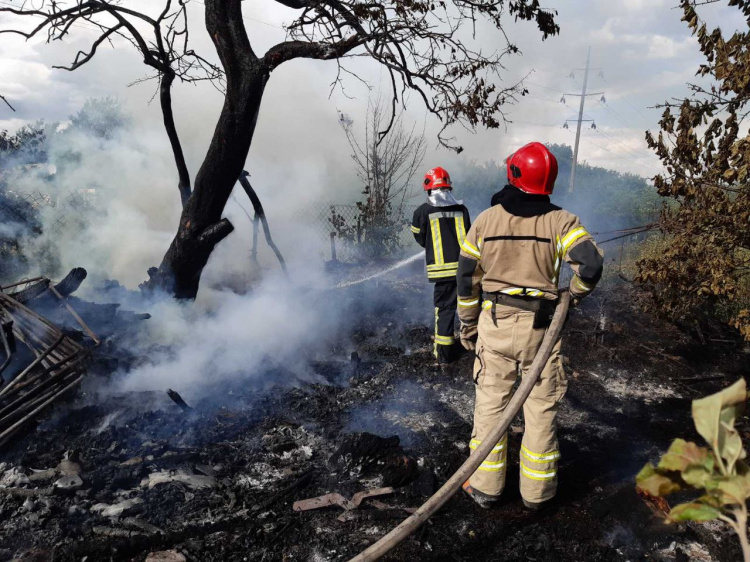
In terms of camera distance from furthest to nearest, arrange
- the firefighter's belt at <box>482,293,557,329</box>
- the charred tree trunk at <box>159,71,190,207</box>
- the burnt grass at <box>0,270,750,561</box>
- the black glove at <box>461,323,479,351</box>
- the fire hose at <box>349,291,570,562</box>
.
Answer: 1. the charred tree trunk at <box>159,71,190,207</box>
2. the black glove at <box>461,323,479,351</box>
3. the firefighter's belt at <box>482,293,557,329</box>
4. the burnt grass at <box>0,270,750,561</box>
5. the fire hose at <box>349,291,570,562</box>

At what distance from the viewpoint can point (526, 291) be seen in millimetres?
3389

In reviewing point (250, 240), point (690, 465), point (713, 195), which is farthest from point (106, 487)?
point (250, 240)

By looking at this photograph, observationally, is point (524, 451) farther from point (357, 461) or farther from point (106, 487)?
point (106, 487)

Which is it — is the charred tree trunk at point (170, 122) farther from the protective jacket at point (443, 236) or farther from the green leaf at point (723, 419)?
the green leaf at point (723, 419)

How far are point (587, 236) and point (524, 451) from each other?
59.3 inches

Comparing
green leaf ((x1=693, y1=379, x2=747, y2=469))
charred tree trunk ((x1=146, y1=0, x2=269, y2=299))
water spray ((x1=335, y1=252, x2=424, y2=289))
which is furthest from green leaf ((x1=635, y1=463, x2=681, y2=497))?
water spray ((x1=335, y1=252, x2=424, y2=289))

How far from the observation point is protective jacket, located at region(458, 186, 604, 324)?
325 centimetres

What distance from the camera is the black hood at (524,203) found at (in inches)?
131

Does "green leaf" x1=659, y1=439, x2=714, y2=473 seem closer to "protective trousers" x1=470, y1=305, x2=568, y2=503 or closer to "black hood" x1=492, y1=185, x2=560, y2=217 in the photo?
"protective trousers" x1=470, y1=305, x2=568, y2=503

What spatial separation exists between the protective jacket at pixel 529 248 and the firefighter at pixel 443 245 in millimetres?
2274

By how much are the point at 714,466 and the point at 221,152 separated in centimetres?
533

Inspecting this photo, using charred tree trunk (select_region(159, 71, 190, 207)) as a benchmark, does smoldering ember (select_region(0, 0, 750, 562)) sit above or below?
below

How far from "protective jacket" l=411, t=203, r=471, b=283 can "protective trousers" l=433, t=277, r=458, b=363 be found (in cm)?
15

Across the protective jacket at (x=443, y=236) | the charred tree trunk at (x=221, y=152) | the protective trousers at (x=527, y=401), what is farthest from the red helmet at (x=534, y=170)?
the charred tree trunk at (x=221, y=152)
